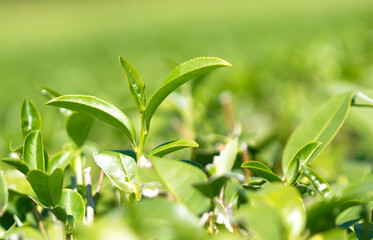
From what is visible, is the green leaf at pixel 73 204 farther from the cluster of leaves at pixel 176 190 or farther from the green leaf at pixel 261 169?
the green leaf at pixel 261 169

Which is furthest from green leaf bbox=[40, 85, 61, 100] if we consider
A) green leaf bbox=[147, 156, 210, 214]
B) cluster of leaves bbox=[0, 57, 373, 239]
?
green leaf bbox=[147, 156, 210, 214]

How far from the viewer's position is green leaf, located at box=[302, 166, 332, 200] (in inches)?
26.7

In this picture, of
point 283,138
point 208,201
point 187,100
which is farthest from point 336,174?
point 208,201

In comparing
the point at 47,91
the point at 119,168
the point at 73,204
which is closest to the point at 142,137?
the point at 119,168

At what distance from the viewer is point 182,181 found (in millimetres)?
640

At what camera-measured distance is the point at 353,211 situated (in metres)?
0.78

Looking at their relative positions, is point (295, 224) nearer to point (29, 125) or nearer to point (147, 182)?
point (147, 182)

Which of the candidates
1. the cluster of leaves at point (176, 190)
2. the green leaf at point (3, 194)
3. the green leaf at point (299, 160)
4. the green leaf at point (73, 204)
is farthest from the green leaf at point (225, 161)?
the green leaf at point (3, 194)

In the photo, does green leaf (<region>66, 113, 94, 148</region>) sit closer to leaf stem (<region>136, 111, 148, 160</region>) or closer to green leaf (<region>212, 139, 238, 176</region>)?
leaf stem (<region>136, 111, 148, 160</region>)

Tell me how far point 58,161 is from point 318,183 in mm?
481

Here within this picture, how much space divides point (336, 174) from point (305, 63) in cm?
123

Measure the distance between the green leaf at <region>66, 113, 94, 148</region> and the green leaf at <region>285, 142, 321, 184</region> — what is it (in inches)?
15.8

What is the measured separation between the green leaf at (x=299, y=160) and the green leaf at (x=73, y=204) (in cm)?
35

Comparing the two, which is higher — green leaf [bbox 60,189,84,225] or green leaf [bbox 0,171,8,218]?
green leaf [bbox 0,171,8,218]
